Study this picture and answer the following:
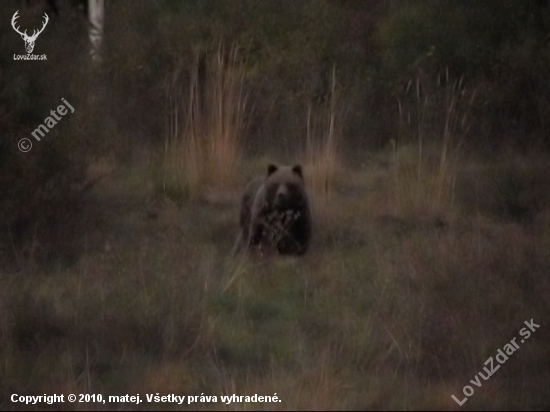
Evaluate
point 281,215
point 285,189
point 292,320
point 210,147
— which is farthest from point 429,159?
point 292,320

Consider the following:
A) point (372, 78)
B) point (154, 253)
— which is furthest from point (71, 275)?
point (372, 78)

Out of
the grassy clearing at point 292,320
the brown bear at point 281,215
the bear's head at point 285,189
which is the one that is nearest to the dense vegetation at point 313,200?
the grassy clearing at point 292,320

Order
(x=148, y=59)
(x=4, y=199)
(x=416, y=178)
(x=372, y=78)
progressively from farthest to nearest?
(x=372, y=78), (x=148, y=59), (x=416, y=178), (x=4, y=199)

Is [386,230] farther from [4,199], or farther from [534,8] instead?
[534,8]

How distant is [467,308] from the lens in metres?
6.50

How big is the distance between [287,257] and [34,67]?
2.68 m

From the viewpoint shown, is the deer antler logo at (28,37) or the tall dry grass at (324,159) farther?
the tall dry grass at (324,159)

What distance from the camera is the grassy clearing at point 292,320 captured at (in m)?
5.61

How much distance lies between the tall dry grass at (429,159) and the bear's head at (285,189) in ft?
4.65

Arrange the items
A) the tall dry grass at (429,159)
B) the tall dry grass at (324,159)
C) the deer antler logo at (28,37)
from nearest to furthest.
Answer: the deer antler logo at (28,37) < the tall dry grass at (429,159) < the tall dry grass at (324,159)

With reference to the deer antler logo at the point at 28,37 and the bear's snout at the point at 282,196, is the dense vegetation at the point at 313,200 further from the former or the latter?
the bear's snout at the point at 282,196

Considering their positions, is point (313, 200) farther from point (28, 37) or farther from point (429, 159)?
point (28, 37)

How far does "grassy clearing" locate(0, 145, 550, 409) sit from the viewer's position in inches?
221

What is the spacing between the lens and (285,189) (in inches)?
320
